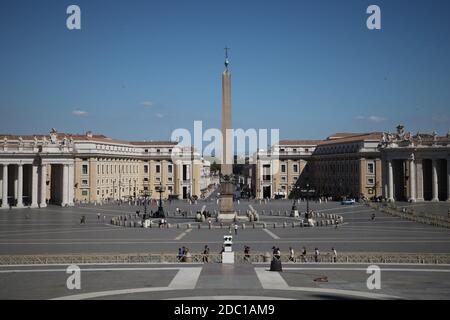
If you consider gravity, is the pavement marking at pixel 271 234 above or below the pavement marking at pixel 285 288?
above

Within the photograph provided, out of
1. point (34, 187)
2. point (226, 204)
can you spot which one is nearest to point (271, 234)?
point (226, 204)

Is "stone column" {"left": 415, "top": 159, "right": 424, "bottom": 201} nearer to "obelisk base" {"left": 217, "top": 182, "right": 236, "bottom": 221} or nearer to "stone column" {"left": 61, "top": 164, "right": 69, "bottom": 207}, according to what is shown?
"obelisk base" {"left": 217, "top": 182, "right": 236, "bottom": 221}

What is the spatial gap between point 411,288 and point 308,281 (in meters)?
3.77

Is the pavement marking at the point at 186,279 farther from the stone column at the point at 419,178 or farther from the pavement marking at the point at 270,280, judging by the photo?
the stone column at the point at 419,178

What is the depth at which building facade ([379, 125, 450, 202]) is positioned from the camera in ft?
255

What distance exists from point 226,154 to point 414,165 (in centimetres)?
3886

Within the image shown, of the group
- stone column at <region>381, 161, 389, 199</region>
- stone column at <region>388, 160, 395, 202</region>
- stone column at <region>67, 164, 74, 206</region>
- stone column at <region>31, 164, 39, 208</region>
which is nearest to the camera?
stone column at <region>31, 164, 39, 208</region>

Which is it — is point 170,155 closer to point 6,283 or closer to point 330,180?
point 330,180

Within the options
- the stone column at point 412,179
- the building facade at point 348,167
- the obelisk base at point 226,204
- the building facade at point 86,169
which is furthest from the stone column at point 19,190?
the stone column at point 412,179

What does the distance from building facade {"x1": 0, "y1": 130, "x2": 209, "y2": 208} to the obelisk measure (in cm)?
1477

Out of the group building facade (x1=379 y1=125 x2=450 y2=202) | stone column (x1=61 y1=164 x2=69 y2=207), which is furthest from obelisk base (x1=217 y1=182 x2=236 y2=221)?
building facade (x1=379 y1=125 x2=450 y2=202)

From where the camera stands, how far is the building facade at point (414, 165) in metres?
77.8

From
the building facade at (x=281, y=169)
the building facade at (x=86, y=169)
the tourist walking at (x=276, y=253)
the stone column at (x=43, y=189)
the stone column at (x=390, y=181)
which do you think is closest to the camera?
the tourist walking at (x=276, y=253)

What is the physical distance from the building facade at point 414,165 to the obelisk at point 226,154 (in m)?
34.0
